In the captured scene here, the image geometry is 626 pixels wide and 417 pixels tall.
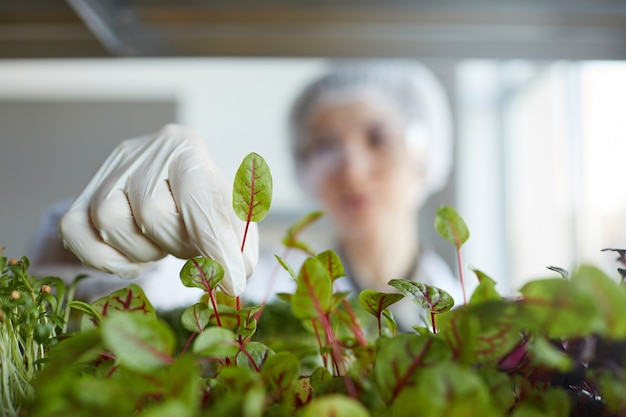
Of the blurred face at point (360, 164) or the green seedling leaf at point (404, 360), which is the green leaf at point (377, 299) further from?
the blurred face at point (360, 164)

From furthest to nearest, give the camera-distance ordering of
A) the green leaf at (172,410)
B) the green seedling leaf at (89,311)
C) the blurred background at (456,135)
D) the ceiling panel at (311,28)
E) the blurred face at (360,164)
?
the blurred background at (456,135) < the blurred face at (360,164) < the ceiling panel at (311,28) < the green seedling leaf at (89,311) < the green leaf at (172,410)

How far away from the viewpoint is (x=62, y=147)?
270 cm

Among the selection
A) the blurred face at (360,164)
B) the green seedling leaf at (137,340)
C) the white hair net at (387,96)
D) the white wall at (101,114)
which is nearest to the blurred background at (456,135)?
the white wall at (101,114)

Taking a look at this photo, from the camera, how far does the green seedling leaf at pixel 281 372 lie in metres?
0.19

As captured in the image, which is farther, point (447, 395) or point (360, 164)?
point (360, 164)

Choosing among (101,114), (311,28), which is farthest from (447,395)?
(101,114)

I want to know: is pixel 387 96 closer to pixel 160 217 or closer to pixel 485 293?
pixel 160 217

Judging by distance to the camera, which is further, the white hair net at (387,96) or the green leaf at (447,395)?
the white hair net at (387,96)

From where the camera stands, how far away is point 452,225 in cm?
27

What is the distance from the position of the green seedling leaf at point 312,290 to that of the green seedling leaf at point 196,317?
0.06 meters

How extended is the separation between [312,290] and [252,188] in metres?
0.07

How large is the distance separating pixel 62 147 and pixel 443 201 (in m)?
2.05

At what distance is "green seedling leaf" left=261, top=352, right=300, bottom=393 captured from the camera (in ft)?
0.61

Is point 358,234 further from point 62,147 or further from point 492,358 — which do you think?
point 492,358
